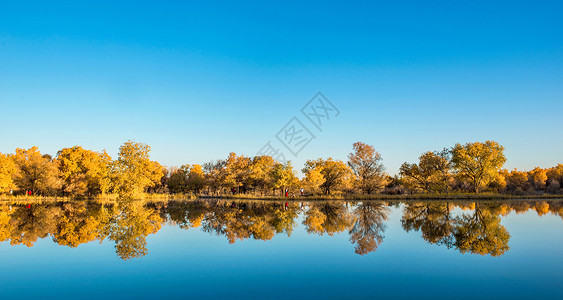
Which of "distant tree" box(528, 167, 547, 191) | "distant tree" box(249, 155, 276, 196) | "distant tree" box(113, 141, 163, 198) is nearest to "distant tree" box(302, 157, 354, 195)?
"distant tree" box(249, 155, 276, 196)

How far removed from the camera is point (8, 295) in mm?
7293

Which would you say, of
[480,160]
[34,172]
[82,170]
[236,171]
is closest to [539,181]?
[480,160]

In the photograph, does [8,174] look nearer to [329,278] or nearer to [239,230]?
[239,230]

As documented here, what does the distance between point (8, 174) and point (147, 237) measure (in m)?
43.2

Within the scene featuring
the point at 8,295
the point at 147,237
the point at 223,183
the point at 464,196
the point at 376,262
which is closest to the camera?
the point at 8,295

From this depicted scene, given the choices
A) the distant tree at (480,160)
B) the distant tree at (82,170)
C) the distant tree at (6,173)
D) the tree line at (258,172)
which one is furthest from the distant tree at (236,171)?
the distant tree at (480,160)

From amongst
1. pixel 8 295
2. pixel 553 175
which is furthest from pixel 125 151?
pixel 553 175

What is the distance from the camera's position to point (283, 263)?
10.2 metres

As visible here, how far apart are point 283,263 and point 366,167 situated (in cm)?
4647

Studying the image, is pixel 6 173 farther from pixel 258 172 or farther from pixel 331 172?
pixel 331 172

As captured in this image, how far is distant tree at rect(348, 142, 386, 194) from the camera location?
53750 mm

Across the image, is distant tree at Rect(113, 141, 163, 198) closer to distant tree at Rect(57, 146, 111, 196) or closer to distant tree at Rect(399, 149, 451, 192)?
distant tree at Rect(57, 146, 111, 196)

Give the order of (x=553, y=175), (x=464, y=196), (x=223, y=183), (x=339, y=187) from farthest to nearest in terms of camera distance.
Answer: (x=553, y=175), (x=223, y=183), (x=339, y=187), (x=464, y=196)

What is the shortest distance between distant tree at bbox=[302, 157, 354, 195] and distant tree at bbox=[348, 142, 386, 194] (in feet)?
4.74
